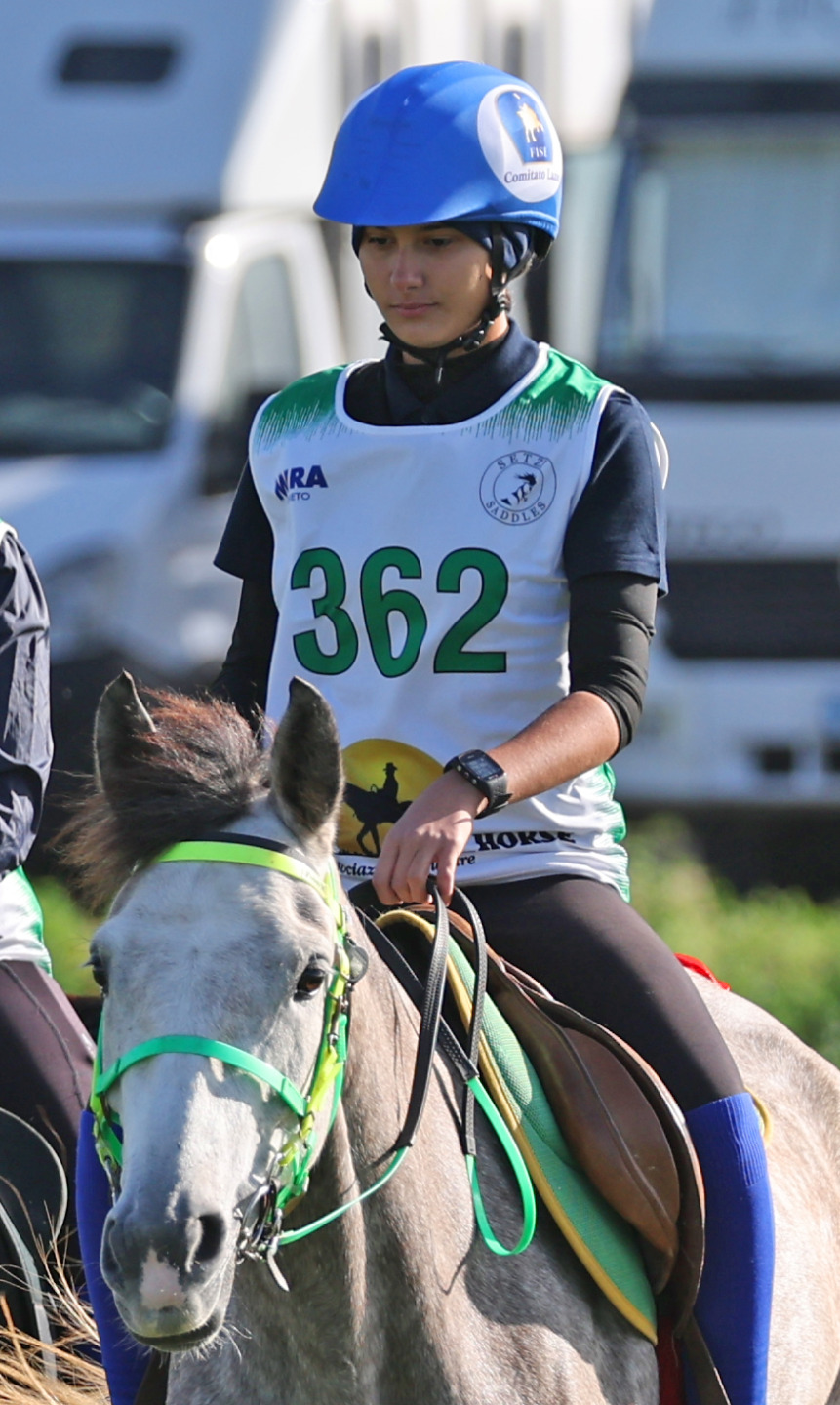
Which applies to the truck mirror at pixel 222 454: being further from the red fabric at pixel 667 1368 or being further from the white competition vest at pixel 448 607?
the red fabric at pixel 667 1368

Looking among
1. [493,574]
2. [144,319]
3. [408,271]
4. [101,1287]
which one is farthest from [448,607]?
[144,319]

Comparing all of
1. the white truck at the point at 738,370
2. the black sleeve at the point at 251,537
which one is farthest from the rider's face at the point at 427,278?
the white truck at the point at 738,370

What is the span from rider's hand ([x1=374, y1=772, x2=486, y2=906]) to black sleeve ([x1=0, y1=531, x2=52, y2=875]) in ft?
3.78

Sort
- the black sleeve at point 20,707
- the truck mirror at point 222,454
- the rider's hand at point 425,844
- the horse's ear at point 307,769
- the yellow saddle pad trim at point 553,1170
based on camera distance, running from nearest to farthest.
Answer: the horse's ear at point 307,769 < the rider's hand at point 425,844 < the yellow saddle pad trim at point 553,1170 < the black sleeve at point 20,707 < the truck mirror at point 222,454

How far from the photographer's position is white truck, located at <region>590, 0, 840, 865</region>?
35.6 ft

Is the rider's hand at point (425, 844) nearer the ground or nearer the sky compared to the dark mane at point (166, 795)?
nearer the ground

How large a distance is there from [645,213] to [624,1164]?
27.9ft

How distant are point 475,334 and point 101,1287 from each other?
1675 millimetres

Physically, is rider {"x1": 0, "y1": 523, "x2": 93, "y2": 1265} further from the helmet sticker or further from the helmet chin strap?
the helmet sticker

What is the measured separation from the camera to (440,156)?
3.53 meters

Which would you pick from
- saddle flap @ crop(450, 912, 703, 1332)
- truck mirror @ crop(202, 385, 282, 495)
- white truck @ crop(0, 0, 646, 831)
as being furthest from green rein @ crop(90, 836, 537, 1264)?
truck mirror @ crop(202, 385, 282, 495)

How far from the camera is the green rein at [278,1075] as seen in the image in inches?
101

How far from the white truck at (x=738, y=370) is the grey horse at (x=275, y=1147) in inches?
312

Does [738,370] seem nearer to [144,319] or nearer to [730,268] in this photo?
[730,268]
